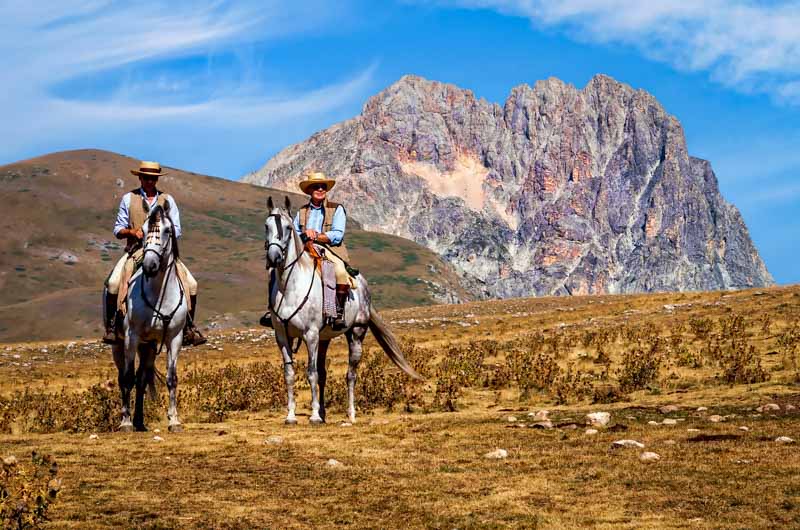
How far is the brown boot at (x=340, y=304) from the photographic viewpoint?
62.6ft

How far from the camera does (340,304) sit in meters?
19.2

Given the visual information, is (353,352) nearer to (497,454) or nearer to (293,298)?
(293,298)

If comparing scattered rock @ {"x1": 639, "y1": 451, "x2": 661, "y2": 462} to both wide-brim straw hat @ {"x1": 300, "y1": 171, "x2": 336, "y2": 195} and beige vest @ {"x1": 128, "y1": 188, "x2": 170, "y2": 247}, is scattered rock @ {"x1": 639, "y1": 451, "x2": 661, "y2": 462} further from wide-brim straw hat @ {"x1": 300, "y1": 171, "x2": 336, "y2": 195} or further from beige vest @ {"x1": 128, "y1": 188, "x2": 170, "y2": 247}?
beige vest @ {"x1": 128, "y1": 188, "x2": 170, "y2": 247}

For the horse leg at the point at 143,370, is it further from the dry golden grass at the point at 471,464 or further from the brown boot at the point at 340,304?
the brown boot at the point at 340,304

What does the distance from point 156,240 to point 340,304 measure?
154 inches

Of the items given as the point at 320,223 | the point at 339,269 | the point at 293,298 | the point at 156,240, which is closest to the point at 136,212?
the point at 156,240

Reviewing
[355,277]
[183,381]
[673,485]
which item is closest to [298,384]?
[183,381]

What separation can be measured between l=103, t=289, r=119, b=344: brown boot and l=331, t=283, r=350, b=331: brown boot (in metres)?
3.94

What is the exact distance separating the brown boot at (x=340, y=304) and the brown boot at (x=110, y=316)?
12.9ft

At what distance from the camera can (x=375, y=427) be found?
17203 mm

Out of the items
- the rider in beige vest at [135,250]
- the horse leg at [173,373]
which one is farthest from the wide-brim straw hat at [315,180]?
the horse leg at [173,373]

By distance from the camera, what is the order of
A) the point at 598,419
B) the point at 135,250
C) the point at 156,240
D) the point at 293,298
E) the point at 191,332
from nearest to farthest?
the point at 598,419 → the point at 156,240 → the point at 135,250 → the point at 191,332 → the point at 293,298

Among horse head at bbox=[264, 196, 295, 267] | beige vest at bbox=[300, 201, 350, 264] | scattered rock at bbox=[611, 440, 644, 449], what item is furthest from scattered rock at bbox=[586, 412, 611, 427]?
horse head at bbox=[264, 196, 295, 267]

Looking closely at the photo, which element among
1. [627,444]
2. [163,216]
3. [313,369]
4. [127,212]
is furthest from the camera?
[313,369]
